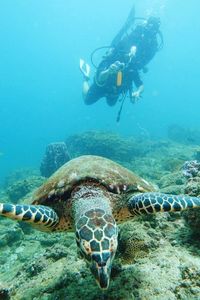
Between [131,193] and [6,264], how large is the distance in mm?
4416

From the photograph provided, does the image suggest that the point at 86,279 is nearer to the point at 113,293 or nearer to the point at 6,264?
the point at 113,293

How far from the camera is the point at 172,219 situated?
4.34m

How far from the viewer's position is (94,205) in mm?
3436

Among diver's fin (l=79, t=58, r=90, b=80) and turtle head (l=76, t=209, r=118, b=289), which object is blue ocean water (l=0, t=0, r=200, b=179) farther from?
turtle head (l=76, t=209, r=118, b=289)

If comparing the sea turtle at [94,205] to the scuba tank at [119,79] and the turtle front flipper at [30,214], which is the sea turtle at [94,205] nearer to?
the turtle front flipper at [30,214]

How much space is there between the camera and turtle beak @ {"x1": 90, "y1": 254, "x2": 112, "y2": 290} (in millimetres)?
2559

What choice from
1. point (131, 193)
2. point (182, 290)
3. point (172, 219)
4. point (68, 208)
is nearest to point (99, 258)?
point (182, 290)

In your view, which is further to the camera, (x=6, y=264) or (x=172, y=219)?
(x=6, y=264)

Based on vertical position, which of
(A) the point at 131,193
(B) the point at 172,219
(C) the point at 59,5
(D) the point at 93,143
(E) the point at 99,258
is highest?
(C) the point at 59,5

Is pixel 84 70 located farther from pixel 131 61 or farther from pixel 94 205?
pixel 94 205

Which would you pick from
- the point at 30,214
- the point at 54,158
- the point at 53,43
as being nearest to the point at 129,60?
the point at 54,158

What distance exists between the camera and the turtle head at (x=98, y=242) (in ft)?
8.55

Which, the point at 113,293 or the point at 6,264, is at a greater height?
the point at 113,293

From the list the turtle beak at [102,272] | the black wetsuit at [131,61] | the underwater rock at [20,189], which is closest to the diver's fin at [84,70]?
the black wetsuit at [131,61]
